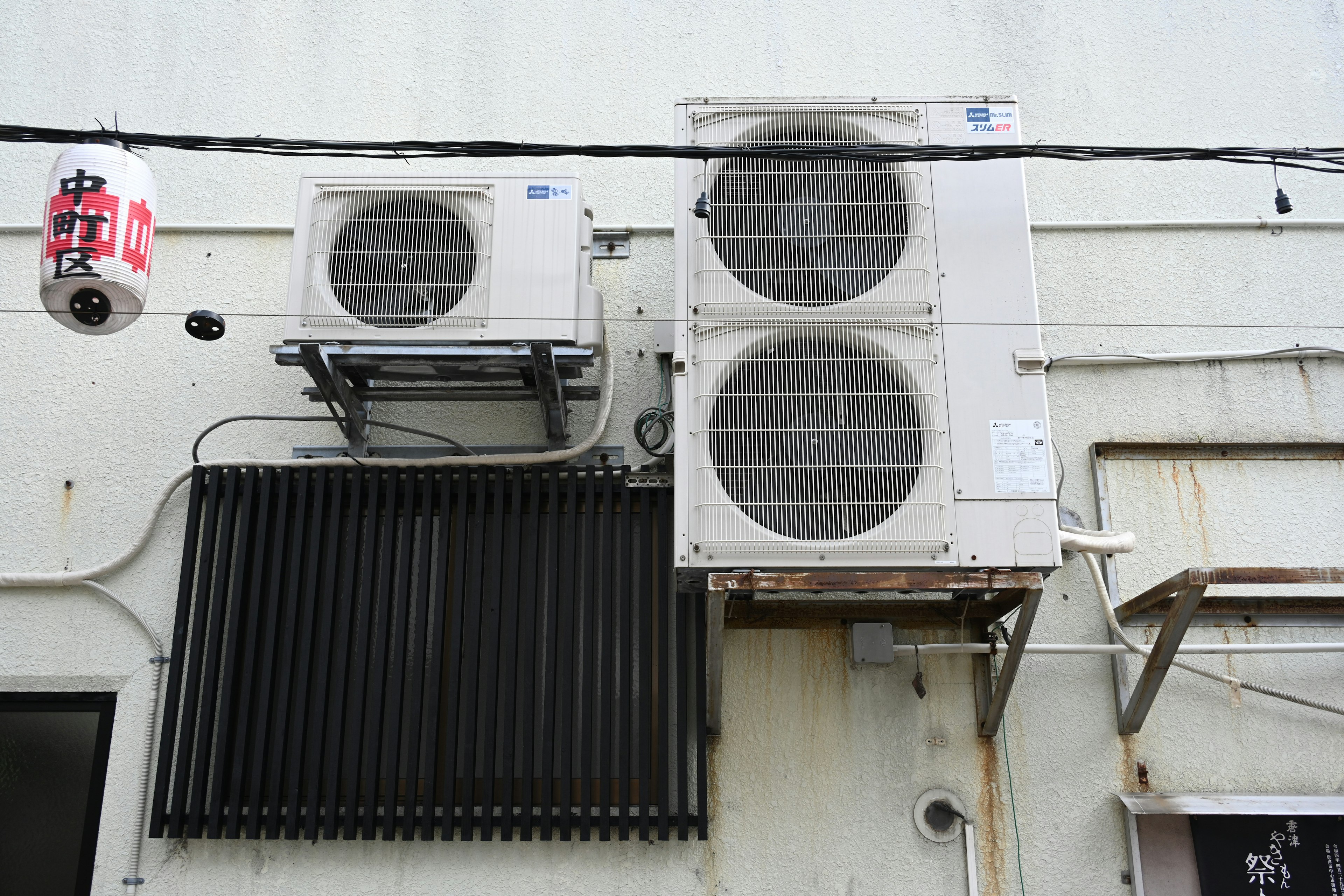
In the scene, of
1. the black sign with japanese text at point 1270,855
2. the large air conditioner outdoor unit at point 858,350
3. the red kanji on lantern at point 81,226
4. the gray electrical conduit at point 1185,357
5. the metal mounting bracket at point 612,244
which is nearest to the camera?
the red kanji on lantern at point 81,226

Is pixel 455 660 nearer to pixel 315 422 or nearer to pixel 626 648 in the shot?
pixel 626 648

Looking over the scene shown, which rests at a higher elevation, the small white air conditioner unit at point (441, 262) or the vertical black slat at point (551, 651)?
the small white air conditioner unit at point (441, 262)

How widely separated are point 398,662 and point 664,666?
0.95 meters

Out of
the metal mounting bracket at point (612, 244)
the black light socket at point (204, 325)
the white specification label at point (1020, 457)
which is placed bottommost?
the white specification label at point (1020, 457)

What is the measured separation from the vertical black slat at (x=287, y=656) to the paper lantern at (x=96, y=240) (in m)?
0.96

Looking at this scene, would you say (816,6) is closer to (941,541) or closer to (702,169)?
(702,169)

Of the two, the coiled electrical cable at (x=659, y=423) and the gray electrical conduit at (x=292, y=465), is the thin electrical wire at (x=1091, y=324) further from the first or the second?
the gray electrical conduit at (x=292, y=465)

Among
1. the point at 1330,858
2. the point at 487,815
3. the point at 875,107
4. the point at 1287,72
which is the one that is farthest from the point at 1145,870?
the point at 1287,72

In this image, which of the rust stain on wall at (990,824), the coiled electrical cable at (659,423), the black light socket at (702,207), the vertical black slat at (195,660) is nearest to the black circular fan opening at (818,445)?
the black light socket at (702,207)

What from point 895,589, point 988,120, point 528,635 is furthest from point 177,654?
point 988,120

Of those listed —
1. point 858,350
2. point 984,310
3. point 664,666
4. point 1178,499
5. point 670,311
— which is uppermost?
point 670,311

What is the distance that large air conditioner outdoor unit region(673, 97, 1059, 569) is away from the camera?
10.3 ft

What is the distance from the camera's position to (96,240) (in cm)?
304

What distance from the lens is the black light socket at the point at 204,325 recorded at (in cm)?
348
